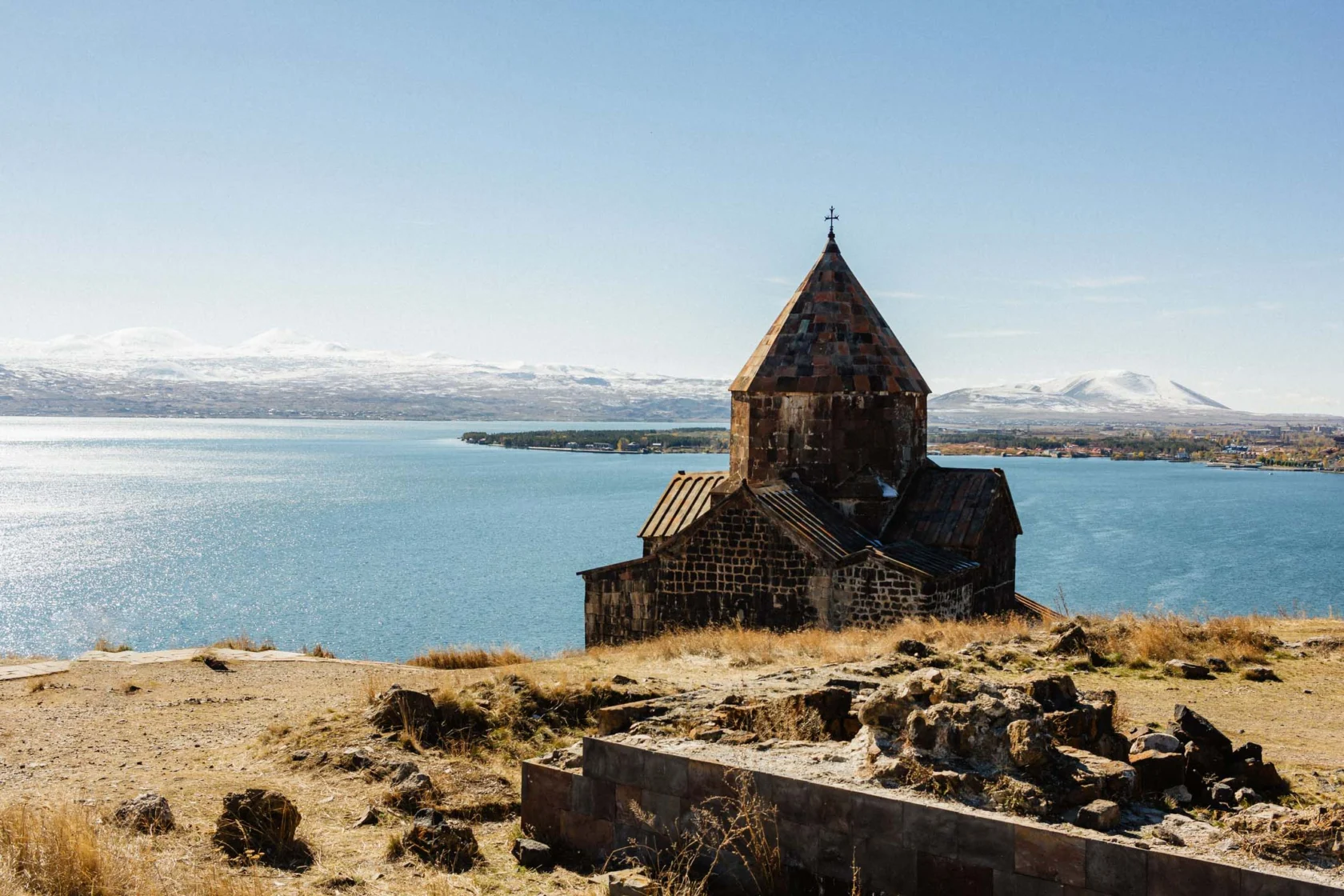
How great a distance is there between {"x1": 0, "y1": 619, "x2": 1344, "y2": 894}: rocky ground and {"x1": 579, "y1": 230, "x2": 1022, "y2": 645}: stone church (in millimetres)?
1149

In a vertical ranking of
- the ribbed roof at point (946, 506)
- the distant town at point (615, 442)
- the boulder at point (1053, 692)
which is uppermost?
the ribbed roof at point (946, 506)

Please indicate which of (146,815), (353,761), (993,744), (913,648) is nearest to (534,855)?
(353,761)

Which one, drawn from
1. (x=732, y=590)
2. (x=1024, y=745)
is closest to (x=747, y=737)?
(x=1024, y=745)

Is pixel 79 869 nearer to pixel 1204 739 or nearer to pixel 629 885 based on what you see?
pixel 629 885

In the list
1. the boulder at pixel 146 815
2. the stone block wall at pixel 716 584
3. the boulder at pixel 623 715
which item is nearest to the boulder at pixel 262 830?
the boulder at pixel 146 815

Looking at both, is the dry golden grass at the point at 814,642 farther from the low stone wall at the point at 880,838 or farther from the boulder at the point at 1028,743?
the boulder at the point at 1028,743

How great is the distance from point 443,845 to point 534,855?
51 cm

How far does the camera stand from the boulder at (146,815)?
5.39 meters

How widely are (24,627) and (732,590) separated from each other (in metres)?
24.7

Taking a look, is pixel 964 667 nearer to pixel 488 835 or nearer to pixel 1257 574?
pixel 488 835

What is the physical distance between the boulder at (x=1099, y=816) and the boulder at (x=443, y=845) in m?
3.11

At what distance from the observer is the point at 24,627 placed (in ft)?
94.1

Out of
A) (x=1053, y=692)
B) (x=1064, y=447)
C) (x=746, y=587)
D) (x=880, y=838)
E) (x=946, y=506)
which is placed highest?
(x=946, y=506)

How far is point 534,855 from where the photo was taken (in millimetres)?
5668
